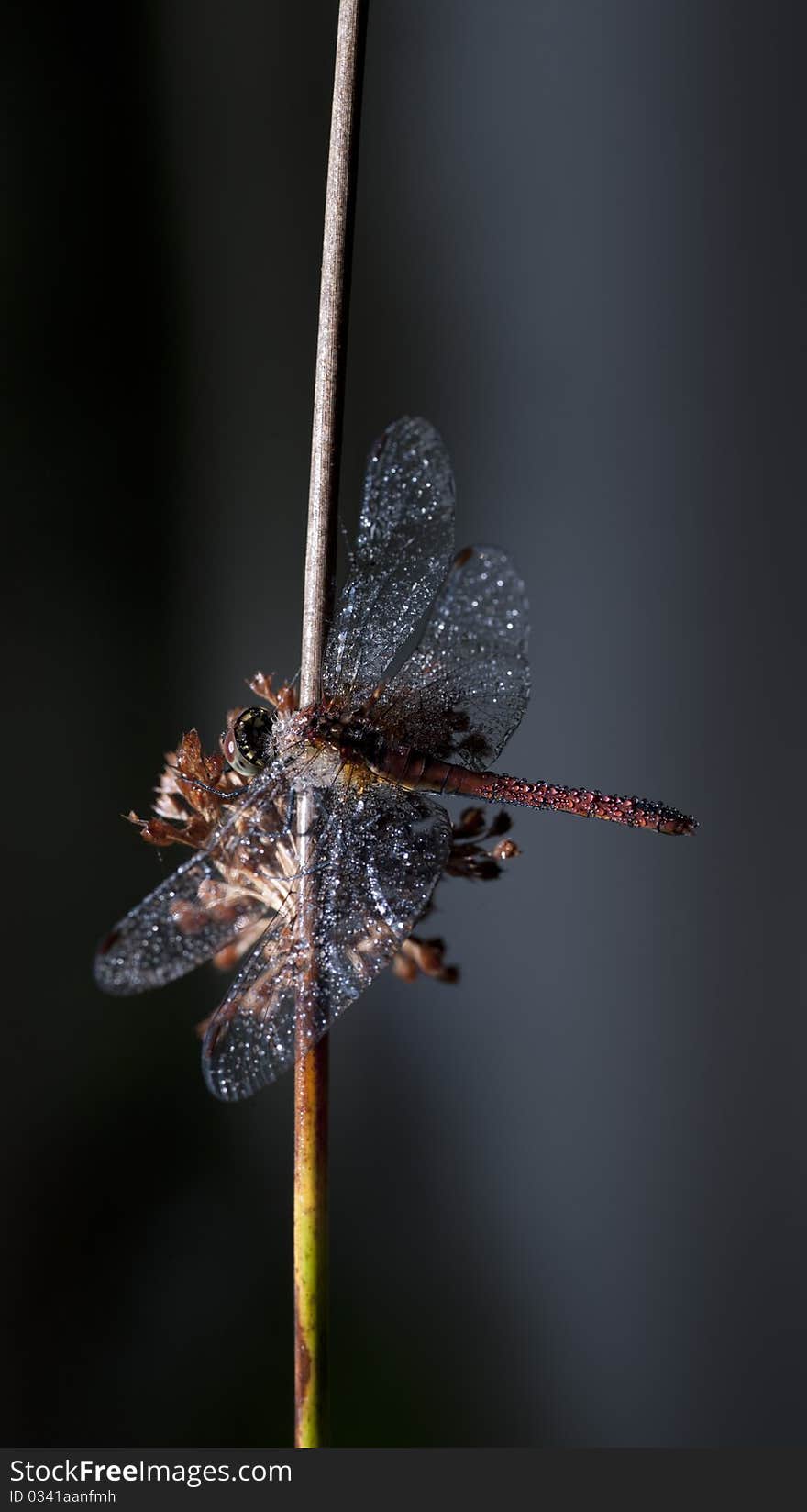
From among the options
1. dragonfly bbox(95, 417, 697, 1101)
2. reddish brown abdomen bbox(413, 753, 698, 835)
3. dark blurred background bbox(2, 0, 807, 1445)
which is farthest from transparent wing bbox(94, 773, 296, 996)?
dark blurred background bbox(2, 0, 807, 1445)

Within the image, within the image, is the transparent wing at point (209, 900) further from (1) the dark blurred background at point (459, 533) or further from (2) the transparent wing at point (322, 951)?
(1) the dark blurred background at point (459, 533)

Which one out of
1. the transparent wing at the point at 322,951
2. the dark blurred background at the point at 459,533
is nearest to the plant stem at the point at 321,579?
the transparent wing at the point at 322,951

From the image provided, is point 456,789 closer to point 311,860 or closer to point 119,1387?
point 311,860

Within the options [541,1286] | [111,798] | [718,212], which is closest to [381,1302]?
[541,1286]

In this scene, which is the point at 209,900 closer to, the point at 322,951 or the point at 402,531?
the point at 322,951

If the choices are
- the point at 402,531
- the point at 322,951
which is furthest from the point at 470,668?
the point at 322,951

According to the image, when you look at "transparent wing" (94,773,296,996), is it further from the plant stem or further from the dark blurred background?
the dark blurred background
